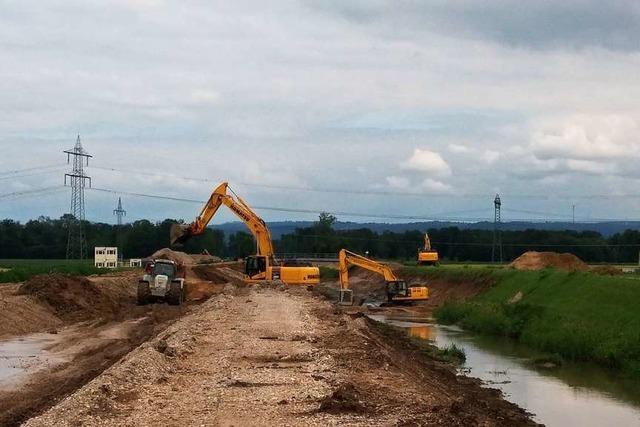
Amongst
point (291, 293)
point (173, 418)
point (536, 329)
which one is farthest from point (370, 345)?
point (291, 293)

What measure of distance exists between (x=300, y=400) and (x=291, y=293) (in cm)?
3599

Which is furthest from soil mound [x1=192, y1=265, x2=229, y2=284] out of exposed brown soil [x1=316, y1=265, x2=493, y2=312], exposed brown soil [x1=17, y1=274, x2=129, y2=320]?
exposed brown soil [x1=17, y1=274, x2=129, y2=320]

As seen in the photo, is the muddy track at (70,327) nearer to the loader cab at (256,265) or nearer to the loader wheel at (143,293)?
the loader wheel at (143,293)

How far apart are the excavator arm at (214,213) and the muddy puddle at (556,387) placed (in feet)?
69.8

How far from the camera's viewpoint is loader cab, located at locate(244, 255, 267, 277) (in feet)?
185

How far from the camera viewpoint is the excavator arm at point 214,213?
177 feet

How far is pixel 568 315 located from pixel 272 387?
75.7 ft

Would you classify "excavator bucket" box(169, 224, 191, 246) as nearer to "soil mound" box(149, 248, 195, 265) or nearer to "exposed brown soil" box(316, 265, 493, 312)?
"exposed brown soil" box(316, 265, 493, 312)

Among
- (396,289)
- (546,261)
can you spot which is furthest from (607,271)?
(546,261)

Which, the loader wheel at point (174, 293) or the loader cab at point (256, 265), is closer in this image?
the loader wheel at point (174, 293)

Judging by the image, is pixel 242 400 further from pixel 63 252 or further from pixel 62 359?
pixel 63 252

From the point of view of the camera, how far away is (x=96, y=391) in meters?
16.0

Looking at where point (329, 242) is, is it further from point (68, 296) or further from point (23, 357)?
point (23, 357)

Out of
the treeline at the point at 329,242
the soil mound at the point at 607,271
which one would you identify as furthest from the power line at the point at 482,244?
the soil mound at the point at 607,271
